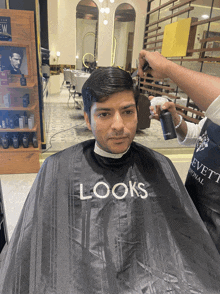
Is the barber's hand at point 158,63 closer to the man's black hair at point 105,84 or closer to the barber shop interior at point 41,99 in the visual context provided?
the barber shop interior at point 41,99

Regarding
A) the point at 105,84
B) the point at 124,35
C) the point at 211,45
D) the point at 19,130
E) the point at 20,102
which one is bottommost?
the point at 19,130

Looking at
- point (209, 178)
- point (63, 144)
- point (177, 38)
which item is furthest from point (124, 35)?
point (209, 178)

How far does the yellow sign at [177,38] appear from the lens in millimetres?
3350

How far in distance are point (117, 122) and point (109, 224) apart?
1.46 feet

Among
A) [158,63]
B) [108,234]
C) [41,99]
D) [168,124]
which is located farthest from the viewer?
Result: [41,99]

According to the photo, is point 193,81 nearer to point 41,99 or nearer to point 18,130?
point 18,130

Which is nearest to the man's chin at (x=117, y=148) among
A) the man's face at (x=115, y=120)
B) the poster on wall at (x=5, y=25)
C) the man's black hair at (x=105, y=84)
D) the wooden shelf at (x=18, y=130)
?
the man's face at (x=115, y=120)

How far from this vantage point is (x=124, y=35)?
25.8ft

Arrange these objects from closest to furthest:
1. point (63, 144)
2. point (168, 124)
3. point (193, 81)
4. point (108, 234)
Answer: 1. point (193, 81)
2. point (108, 234)
3. point (168, 124)
4. point (63, 144)

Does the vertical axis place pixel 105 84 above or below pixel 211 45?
below

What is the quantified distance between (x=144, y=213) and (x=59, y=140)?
9.51ft

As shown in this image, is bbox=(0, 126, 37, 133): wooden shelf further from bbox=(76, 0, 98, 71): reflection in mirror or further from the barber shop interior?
bbox=(76, 0, 98, 71): reflection in mirror

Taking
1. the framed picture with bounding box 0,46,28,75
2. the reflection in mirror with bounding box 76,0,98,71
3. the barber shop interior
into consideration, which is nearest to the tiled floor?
the barber shop interior

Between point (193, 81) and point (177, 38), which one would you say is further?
point (177, 38)
